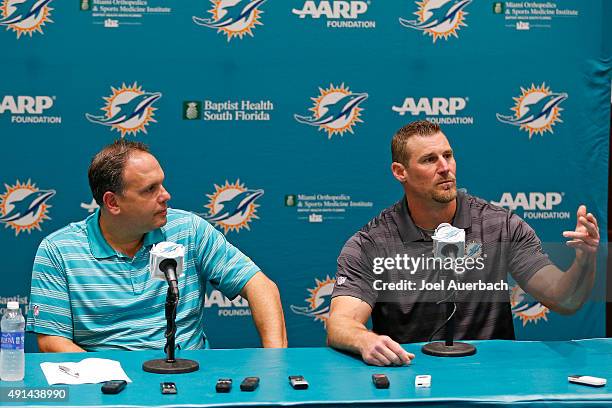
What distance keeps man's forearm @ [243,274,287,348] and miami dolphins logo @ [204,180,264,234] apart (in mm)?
1160

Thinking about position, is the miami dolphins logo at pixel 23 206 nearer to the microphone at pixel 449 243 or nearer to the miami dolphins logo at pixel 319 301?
the miami dolphins logo at pixel 319 301

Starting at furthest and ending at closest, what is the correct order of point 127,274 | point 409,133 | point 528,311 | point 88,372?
point 528,311, point 409,133, point 127,274, point 88,372

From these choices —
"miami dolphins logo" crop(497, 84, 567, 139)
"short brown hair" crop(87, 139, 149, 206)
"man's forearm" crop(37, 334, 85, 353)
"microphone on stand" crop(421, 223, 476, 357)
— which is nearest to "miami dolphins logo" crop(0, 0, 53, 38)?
"short brown hair" crop(87, 139, 149, 206)

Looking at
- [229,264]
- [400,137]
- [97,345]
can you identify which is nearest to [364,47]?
[400,137]

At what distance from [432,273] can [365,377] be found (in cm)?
86

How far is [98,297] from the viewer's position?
300 cm

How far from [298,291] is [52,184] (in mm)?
1298

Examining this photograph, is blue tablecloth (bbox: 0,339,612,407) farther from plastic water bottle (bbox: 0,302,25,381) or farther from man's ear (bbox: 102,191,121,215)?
man's ear (bbox: 102,191,121,215)

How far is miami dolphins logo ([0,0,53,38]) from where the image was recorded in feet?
13.9

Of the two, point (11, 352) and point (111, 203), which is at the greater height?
point (111, 203)

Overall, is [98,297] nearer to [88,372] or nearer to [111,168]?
[111,168]

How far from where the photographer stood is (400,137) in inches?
132

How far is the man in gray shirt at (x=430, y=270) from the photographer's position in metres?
3.01

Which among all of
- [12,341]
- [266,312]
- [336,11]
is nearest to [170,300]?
[12,341]
